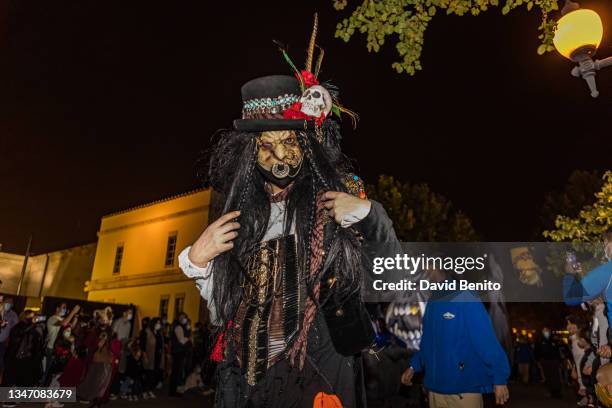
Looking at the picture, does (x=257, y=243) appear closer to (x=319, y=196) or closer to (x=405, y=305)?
(x=319, y=196)

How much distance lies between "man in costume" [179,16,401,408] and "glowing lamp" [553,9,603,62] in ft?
13.7

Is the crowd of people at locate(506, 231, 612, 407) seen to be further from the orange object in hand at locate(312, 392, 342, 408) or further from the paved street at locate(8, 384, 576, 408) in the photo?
the orange object in hand at locate(312, 392, 342, 408)

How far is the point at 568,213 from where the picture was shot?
2816 centimetres

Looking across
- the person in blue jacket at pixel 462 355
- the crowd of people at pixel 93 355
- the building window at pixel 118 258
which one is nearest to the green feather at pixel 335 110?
the person in blue jacket at pixel 462 355

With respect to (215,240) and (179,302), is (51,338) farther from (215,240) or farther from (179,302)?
(179,302)

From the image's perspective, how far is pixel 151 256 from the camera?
29406 mm

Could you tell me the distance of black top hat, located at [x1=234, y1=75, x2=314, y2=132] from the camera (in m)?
2.39

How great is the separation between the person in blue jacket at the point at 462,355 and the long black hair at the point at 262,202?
8.65 ft

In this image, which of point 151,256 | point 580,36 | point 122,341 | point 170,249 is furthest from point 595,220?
point 151,256

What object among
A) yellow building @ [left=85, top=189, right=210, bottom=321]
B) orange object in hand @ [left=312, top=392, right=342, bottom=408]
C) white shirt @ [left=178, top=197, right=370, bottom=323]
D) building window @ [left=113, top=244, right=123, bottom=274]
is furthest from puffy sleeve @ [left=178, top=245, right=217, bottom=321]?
building window @ [left=113, top=244, right=123, bottom=274]

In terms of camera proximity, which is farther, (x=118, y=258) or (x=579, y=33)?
(x=118, y=258)

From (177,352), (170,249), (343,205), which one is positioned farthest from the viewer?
(170,249)

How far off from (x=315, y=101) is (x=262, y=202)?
60cm

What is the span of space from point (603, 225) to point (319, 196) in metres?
13.1
